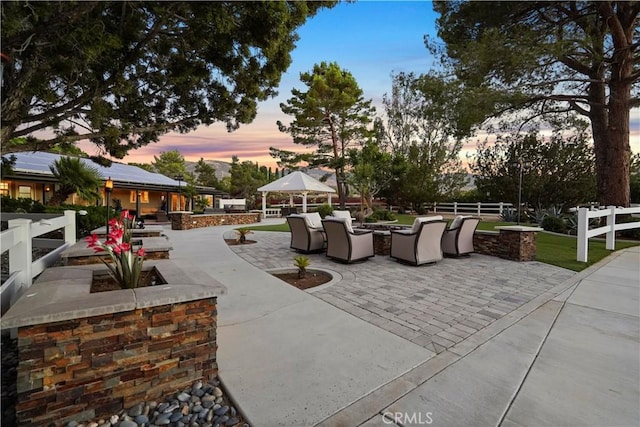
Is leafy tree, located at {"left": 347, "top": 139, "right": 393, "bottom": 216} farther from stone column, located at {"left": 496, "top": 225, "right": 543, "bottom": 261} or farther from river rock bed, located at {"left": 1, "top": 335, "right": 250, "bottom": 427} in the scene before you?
river rock bed, located at {"left": 1, "top": 335, "right": 250, "bottom": 427}

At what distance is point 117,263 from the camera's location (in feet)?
8.14

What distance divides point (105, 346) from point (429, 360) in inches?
90.5

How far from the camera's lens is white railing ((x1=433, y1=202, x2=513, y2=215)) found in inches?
781

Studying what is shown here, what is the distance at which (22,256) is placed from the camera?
2.70 meters

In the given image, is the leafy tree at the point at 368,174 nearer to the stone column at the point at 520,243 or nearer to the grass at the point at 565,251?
the grass at the point at 565,251

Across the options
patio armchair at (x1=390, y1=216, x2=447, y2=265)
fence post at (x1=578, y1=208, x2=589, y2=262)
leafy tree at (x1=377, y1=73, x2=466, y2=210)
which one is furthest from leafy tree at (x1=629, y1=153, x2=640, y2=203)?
patio armchair at (x1=390, y1=216, x2=447, y2=265)

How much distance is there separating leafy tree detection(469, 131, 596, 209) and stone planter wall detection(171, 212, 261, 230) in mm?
13337

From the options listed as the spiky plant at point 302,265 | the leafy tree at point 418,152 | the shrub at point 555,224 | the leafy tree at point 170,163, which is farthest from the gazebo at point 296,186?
the leafy tree at point 170,163

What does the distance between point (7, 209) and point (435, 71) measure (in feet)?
40.6

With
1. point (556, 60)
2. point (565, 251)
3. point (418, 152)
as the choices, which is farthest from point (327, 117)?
point (565, 251)

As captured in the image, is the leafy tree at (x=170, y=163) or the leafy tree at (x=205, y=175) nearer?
the leafy tree at (x=205, y=175)

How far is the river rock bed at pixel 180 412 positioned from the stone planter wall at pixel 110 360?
0.15 ft

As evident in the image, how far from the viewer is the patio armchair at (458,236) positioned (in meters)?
6.93

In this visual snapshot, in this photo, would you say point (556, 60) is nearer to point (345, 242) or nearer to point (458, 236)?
point (458, 236)
